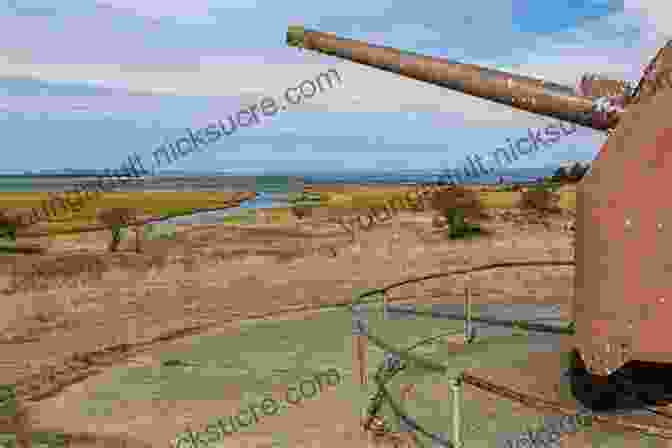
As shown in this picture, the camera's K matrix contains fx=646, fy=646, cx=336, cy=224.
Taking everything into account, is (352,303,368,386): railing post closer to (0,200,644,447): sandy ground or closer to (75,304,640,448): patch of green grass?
(75,304,640,448): patch of green grass

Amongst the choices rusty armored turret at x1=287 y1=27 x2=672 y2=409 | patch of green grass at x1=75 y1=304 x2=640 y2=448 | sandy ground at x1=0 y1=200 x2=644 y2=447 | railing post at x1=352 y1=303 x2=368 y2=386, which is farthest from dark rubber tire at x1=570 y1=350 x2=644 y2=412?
railing post at x1=352 y1=303 x2=368 y2=386

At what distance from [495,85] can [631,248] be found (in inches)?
72.2

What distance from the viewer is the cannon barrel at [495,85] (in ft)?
15.6

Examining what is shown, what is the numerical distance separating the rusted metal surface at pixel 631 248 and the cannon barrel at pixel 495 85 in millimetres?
755

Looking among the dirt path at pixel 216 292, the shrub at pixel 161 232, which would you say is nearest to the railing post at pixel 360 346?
the dirt path at pixel 216 292

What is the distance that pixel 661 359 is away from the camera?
369cm

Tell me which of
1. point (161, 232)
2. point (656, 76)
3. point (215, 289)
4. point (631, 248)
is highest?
point (656, 76)

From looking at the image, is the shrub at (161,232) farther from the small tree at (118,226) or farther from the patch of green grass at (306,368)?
the patch of green grass at (306,368)

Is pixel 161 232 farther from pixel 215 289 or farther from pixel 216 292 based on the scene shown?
pixel 216 292

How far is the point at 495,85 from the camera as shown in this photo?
5.04m

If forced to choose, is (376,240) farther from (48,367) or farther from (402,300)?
(48,367)

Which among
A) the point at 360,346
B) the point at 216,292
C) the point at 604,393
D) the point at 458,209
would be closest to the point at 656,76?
the point at 604,393

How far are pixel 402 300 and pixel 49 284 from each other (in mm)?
8164

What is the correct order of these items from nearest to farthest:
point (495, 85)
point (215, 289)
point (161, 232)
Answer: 1. point (495, 85)
2. point (215, 289)
3. point (161, 232)
